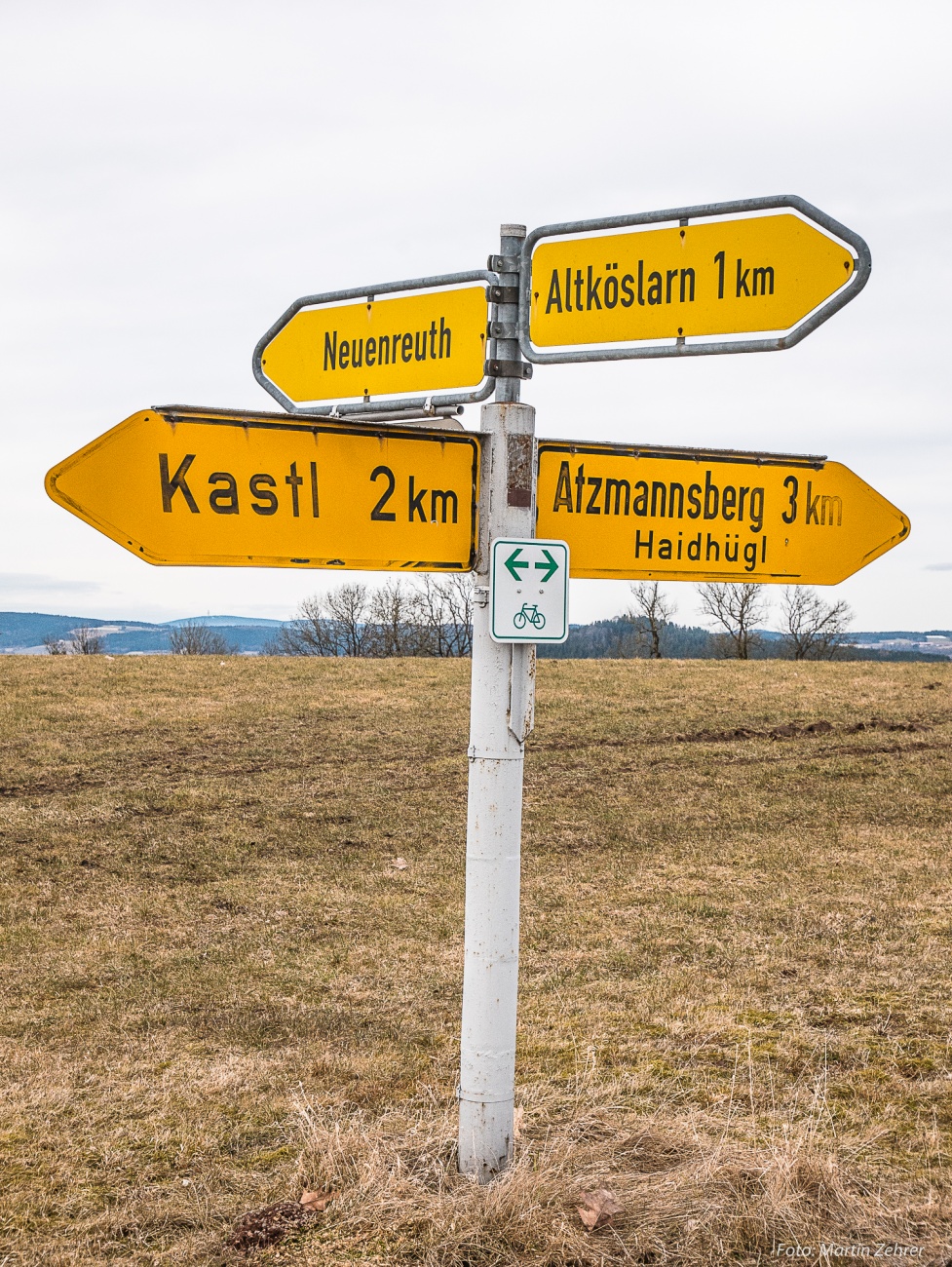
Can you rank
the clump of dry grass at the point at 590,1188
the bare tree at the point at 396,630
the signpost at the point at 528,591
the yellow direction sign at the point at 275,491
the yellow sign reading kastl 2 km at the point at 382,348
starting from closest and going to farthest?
the yellow direction sign at the point at 275,491, the clump of dry grass at the point at 590,1188, the signpost at the point at 528,591, the yellow sign reading kastl 2 km at the point at 382,348, the bare tree at the point at 396,630

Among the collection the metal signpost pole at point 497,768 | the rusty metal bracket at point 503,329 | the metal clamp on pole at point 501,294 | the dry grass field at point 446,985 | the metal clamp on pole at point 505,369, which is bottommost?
the dry grass field at point 446,985

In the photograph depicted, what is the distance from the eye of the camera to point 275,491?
278 centimetres

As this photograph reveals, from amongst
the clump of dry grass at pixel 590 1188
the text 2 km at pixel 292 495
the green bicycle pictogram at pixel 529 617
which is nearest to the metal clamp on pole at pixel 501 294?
the text 2 km at pixel 292 495

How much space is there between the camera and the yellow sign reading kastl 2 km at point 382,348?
3.04 m

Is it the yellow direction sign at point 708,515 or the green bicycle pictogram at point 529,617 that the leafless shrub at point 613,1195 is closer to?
the green bicycle pictogram at point 529,617

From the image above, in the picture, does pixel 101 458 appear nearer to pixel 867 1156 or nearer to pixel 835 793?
pixel 867 1156

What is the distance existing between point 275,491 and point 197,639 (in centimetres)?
7711

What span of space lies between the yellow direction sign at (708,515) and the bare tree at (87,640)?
7017cm

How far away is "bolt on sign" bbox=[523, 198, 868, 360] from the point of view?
279cm

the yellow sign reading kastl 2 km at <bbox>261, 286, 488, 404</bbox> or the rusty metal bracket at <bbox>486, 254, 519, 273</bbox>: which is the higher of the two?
the rusty metal bracket at <bbox>486, 254, 519, 273</bbox>

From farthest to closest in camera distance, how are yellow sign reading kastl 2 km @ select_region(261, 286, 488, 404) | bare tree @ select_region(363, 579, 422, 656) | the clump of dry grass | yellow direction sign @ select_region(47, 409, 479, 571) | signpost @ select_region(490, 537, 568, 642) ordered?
1. bare tree @ select_region(363, 579, 422, 656)
2. yellow sign reading kastl 2 km @ select_region(261, 286, 488, 404)
3. signpost @ select_region(490, 537, 568, 642)
4. the clump of dry grass
5. yellow direction sign @ select_region(47, 409, 479, 571)

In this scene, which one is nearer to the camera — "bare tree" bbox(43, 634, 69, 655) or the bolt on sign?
the bolt on sign

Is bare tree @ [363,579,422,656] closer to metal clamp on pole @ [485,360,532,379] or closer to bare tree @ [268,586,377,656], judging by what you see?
bare tree @ [268,586,377,656]

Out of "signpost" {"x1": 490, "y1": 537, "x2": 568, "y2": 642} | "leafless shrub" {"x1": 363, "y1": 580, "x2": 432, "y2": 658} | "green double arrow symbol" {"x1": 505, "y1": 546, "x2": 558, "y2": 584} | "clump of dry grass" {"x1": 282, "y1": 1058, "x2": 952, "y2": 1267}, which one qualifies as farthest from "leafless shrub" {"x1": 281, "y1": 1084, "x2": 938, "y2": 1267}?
"leafless shrub" {"x1": 363, "y1": 580, "x2": 432, "y2": 658}
